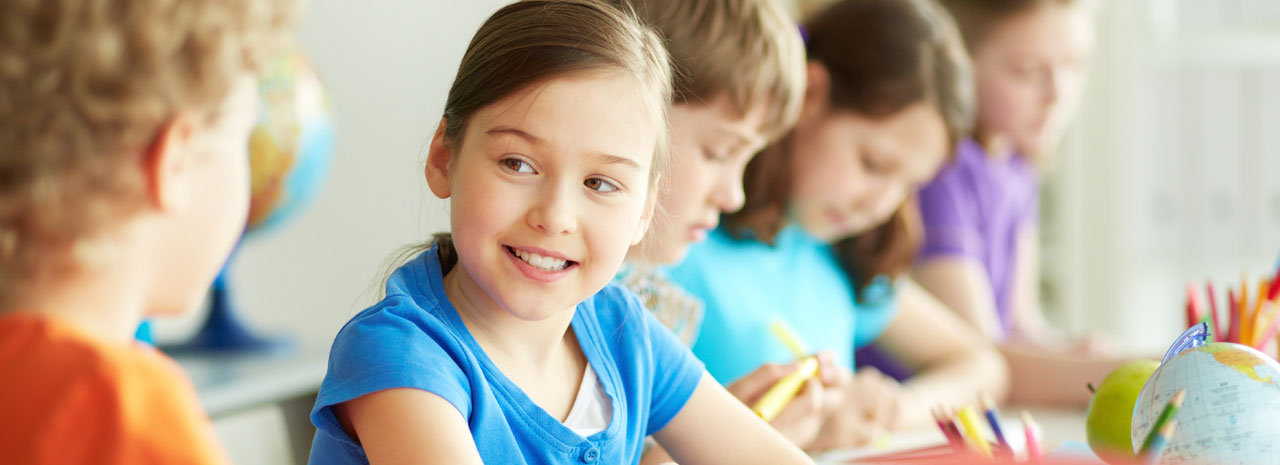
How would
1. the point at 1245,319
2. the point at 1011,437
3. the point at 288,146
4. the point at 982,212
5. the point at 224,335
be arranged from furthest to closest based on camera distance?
the point at 982,212, the point at 224,335, the point at 288,146, the point at 1011,437, the point at 1245,319

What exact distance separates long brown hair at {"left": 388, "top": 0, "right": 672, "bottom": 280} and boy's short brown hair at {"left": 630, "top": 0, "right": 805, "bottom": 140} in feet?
0.61

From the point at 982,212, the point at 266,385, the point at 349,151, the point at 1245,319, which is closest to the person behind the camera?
the point at 1245,319

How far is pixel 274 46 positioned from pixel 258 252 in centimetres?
149

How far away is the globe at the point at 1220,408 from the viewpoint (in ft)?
1.95

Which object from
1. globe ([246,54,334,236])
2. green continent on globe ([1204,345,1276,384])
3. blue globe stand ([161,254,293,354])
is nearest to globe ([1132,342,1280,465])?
green continent on globe ([1204,345,1276,384])

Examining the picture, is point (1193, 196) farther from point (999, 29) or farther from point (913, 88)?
point (913, 88)

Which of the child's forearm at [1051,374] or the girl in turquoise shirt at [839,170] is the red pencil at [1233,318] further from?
the child's forearm at [1051,374]

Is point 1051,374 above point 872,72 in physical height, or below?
below

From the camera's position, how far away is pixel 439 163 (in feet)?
1.85

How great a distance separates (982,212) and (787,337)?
0.80m

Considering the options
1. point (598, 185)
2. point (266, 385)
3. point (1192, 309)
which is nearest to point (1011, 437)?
point (1192, 309)

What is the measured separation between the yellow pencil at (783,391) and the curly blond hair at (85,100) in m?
0.48

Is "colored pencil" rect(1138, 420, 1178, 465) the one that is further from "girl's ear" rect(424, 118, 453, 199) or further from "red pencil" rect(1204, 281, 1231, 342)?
"girl's ear" rect(424, 118, 453, 199)

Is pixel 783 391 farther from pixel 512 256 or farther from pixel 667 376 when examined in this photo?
pixel 512 256
